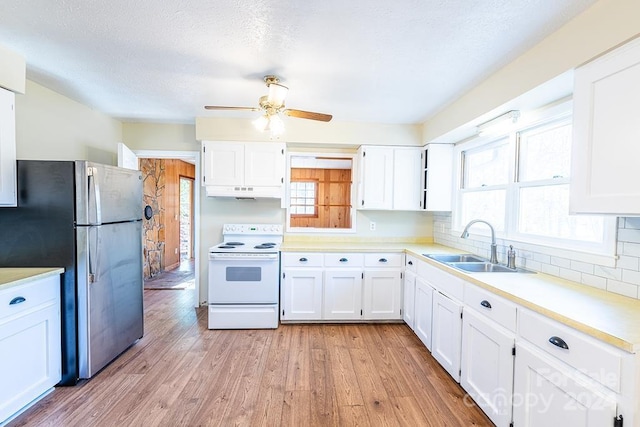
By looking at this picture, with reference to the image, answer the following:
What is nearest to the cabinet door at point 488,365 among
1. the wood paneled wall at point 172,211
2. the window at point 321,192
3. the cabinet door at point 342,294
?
the cabinet door at point 342,294

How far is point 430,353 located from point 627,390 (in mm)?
1665

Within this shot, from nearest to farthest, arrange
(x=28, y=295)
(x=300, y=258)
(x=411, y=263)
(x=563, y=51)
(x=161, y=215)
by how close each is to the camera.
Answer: (x=563, y=51)
(x=28, y=295)
(x=411, y=263)
(x=300, y=258)
(x=161, y=215)

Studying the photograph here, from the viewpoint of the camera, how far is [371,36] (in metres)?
1.63

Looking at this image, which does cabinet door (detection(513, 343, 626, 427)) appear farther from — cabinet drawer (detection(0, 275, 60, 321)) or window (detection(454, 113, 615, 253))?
cabinet drawer (detection(0, 275, 60, 321))

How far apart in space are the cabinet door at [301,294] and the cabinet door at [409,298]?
3.03ft

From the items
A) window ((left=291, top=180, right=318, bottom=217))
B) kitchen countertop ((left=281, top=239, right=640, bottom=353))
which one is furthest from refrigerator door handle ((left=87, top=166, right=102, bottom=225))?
window ((left=291, top=180, right=318, bottom=217))

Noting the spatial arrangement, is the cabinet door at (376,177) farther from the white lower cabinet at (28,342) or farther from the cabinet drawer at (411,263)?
the white lower cabinet at (28,342)

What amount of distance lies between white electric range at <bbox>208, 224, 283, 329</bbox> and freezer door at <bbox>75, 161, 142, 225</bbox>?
2.94ft

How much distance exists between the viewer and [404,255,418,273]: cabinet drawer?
280cm

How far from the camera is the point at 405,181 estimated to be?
3342 millimetres

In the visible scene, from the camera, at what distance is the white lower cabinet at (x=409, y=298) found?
2.83 meters

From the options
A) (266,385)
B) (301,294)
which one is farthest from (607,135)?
(301,294)

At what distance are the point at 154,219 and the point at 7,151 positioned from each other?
11.3ft

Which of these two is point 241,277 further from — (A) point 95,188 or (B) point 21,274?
(B) point 21,274
